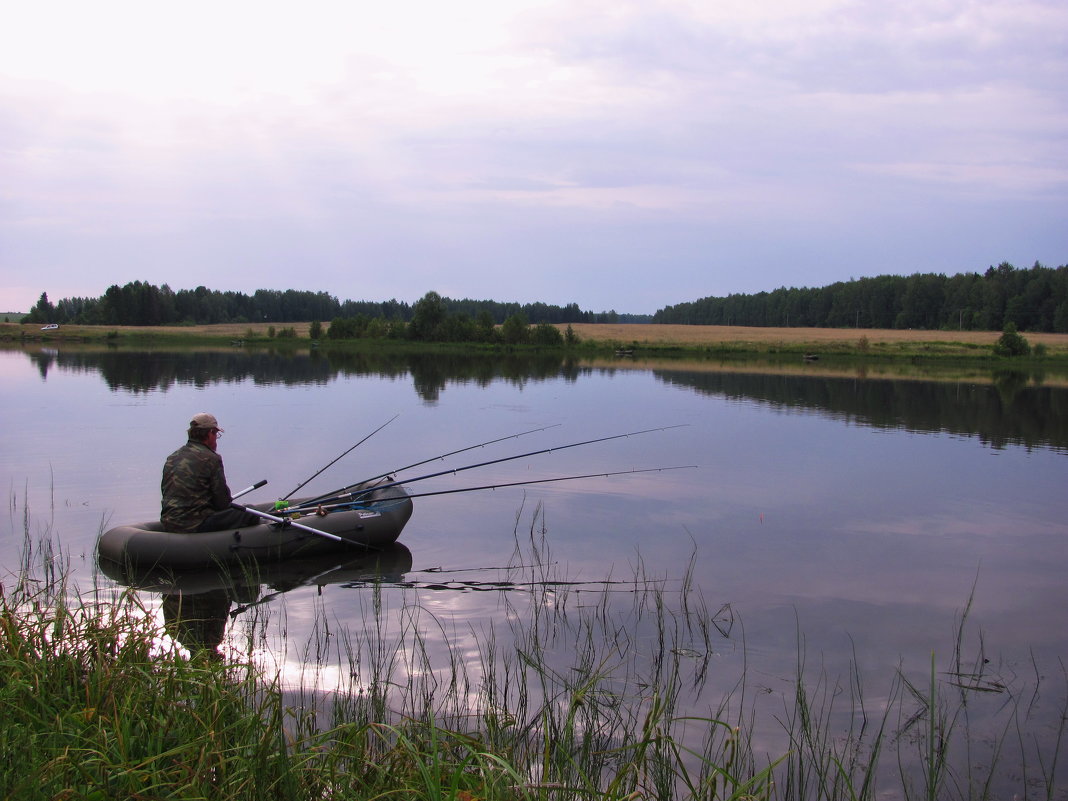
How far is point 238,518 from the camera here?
7.95m

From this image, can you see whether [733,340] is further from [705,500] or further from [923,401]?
[705,500]

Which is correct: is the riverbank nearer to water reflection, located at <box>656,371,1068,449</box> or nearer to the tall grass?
water reflection, located at <box>656,371,1068,449</box>

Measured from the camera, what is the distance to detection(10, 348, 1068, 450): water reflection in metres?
22.0

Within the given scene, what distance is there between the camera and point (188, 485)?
773cm

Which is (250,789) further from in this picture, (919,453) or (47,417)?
(47,417)

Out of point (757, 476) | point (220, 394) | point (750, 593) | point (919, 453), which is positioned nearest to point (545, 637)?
point (750, 593)

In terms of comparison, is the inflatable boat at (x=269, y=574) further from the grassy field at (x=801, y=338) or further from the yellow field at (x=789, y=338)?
the yellow field at (x=789, y=338)

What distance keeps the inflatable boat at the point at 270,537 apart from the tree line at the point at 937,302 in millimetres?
66845

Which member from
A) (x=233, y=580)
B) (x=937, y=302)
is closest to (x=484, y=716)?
(x=233, y=580)

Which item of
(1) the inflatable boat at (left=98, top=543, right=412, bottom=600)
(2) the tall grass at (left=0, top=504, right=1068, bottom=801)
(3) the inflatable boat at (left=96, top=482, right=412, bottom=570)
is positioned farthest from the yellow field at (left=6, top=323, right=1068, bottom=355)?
(2) the tall grass at (left=0, top=504, right=1068, bottom=801)

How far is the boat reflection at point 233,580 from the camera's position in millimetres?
6727

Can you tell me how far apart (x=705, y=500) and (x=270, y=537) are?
6.22m

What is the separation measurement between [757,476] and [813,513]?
2630 mm

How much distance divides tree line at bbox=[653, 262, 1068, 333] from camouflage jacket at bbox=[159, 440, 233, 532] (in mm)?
68319
